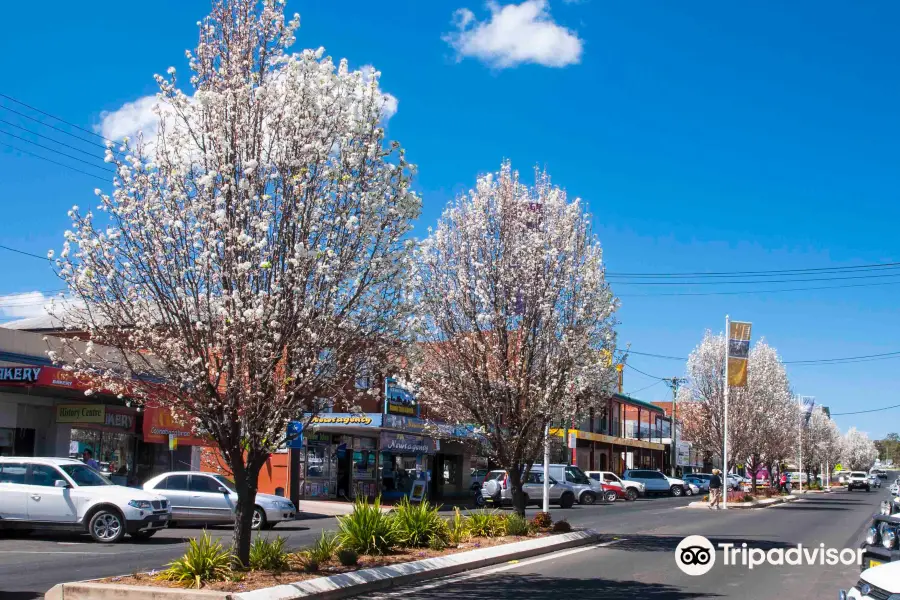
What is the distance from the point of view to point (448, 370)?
19438mm

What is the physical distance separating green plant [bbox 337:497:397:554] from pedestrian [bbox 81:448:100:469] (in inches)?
594

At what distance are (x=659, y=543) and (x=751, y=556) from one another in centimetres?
306

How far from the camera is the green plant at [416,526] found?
599 inches

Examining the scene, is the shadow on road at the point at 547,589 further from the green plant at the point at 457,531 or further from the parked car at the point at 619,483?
the parked car at the point at 619,483

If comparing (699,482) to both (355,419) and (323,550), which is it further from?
(323,550)

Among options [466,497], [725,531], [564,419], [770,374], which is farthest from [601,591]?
[770,374]

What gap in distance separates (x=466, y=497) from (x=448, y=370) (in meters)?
26.7

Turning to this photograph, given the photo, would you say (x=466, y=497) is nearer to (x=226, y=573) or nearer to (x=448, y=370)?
(x=448, y=370)

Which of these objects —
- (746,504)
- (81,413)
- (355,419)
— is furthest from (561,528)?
(746,504)

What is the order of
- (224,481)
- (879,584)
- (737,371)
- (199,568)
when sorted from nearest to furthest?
(879,584)
(199,568)
(224,481)
(737,371)

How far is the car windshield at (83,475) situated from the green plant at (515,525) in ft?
28.5

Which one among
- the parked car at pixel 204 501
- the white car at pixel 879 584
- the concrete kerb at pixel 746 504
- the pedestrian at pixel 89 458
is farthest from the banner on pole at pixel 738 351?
the white car at pixel 879 584

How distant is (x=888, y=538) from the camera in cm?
1026

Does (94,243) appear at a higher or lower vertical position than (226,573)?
higher
